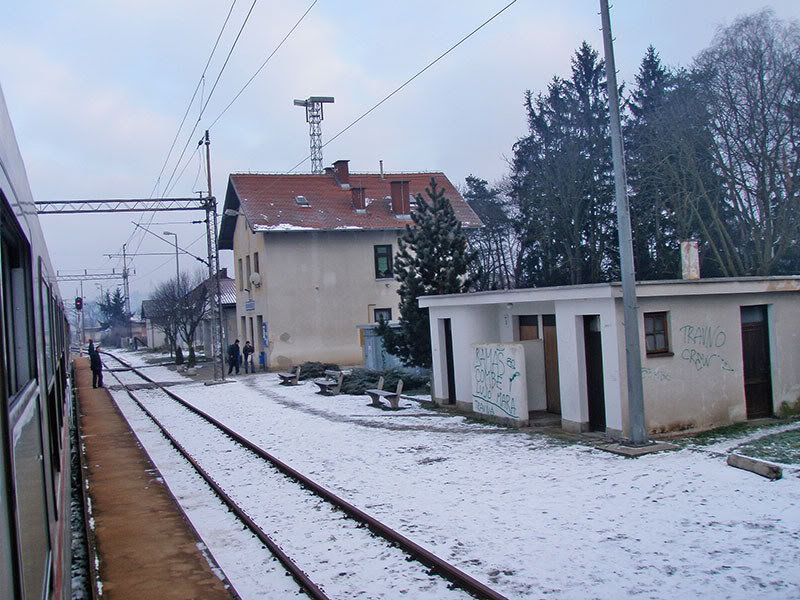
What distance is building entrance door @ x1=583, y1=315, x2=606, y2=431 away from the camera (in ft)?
43.9

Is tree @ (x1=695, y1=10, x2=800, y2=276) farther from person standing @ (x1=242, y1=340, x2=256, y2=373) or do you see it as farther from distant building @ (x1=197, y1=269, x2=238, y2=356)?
distant building @ (x1=197, y1=269, x2=238, y2=356)

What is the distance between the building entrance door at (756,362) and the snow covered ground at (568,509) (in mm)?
2993

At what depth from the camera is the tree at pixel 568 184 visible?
39594 millimetres

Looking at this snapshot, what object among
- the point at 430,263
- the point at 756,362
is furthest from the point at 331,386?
the point at 756,362

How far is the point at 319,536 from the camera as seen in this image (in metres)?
8.16

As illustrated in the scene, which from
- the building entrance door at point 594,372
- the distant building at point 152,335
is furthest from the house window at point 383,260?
the distant building at point 152,335

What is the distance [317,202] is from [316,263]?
12.1ft

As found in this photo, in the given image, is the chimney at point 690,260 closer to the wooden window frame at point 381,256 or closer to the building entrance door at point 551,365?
the building entrance door at point 551,365

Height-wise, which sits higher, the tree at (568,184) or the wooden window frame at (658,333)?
the tree at (568,184)

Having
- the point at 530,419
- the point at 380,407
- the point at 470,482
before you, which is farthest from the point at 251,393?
the point at 470,482

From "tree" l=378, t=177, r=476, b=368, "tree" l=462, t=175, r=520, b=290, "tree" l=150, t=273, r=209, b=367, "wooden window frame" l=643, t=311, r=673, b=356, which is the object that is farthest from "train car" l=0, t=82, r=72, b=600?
"tree" l=462, t=175, r=520, b=290

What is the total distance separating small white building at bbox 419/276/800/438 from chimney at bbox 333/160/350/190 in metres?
23.4

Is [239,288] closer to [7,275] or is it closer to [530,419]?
[530,419]

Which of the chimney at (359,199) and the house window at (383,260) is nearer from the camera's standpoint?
the house window at (383,260)
